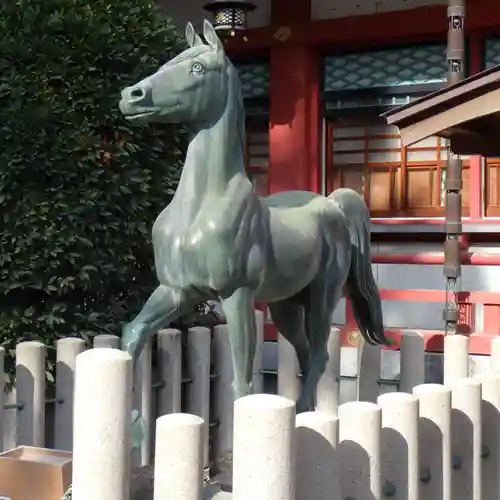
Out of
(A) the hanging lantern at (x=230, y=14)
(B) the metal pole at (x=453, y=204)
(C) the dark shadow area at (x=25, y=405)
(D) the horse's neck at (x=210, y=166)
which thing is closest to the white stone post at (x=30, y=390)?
(C) the dark shadow area at (x=25, y=405)

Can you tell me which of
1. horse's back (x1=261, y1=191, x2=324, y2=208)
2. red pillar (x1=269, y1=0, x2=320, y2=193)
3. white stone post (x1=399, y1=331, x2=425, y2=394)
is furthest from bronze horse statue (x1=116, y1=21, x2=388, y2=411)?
red pillar (x1=269, y1=0, x2=320, y2=193)

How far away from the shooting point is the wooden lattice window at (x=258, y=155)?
6.82 m

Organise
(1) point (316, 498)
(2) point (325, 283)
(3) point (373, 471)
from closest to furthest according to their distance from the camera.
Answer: (1) point (316, 498)
(3) point (373, 471)
(2) point (325, 283)

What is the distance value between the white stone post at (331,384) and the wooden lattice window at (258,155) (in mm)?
3246

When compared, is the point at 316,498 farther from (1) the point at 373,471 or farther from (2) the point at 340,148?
(2) the point at 340,148

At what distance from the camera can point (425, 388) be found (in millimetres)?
2201

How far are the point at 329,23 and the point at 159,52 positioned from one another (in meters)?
2.82

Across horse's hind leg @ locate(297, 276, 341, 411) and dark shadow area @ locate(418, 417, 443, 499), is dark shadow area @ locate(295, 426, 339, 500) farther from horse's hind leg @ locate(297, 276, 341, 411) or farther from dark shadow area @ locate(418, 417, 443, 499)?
horse's hind leg @ locate(297, 276, 341, 411)

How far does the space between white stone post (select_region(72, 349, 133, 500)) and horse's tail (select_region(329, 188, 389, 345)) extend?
1542mm

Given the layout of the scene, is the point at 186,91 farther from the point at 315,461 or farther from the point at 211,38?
the point at 315,461

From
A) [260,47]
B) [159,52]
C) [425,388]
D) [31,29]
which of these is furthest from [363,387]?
[260,47]

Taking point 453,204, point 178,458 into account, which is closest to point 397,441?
point 178,458

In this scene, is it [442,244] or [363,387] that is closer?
[363,387]

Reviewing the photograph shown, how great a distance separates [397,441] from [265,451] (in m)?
0.58
